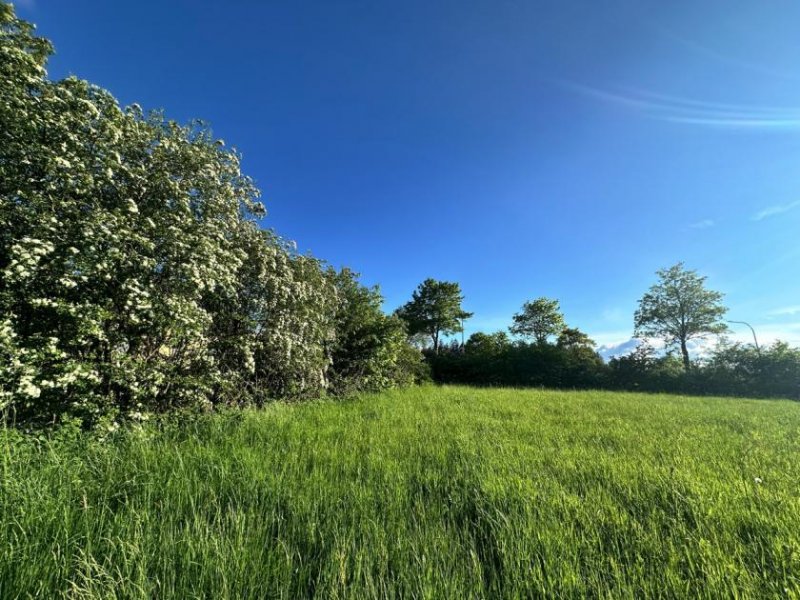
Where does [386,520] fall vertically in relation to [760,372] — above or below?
below

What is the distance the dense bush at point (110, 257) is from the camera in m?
4.01

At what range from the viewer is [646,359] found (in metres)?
23.6

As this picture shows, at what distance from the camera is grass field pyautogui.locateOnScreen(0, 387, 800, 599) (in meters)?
1.78

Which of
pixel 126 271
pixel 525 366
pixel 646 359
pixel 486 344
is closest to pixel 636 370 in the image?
pixel 646 359

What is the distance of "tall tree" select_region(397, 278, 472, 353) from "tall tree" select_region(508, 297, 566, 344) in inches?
409

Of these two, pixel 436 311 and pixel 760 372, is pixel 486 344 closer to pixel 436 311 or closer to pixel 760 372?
pixel 436 311

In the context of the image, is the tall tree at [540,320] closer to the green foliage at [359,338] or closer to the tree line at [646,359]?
the tree line at [646,359]

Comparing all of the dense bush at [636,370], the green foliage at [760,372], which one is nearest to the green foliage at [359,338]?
the dense bush at [636,370]

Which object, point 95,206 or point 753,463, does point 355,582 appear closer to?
point 753,463

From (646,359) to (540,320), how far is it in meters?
18.1

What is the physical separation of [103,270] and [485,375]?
24936 millimetres

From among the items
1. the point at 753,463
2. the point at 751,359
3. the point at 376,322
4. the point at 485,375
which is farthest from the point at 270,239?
the point at 751,359

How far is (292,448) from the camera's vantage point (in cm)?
392

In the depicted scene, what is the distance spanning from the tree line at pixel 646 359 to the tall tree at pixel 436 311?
0.12 m
